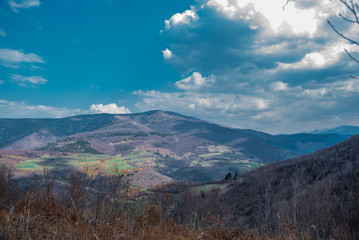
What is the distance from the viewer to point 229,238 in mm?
6551

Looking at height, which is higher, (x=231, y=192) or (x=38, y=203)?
(x=38, y=203)

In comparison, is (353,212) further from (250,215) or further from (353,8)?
(250,215)

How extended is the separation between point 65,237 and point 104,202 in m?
3.04

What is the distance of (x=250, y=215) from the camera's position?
43969 millimetres

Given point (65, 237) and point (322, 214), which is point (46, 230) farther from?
point (322, 214)

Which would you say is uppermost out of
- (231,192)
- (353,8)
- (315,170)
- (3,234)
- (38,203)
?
(353,8)

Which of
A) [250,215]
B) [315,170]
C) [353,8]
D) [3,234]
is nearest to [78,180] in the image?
[3,234]

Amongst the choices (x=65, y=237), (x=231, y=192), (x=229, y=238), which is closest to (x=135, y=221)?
(x=65, y=237)

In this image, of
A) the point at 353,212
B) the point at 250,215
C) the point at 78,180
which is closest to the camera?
the point at 78,180

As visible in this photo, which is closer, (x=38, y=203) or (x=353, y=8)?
(x=353, y=8)

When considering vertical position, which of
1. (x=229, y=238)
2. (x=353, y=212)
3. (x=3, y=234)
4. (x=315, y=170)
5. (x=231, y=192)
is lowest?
(x=231, y=192)

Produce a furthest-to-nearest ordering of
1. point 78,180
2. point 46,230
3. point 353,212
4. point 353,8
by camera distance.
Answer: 1. point 353,212
2. point 78,180
3. point 46,230
4. point 353,8

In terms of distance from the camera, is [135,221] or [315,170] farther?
[315,170]

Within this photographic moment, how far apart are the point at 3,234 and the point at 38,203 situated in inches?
153
